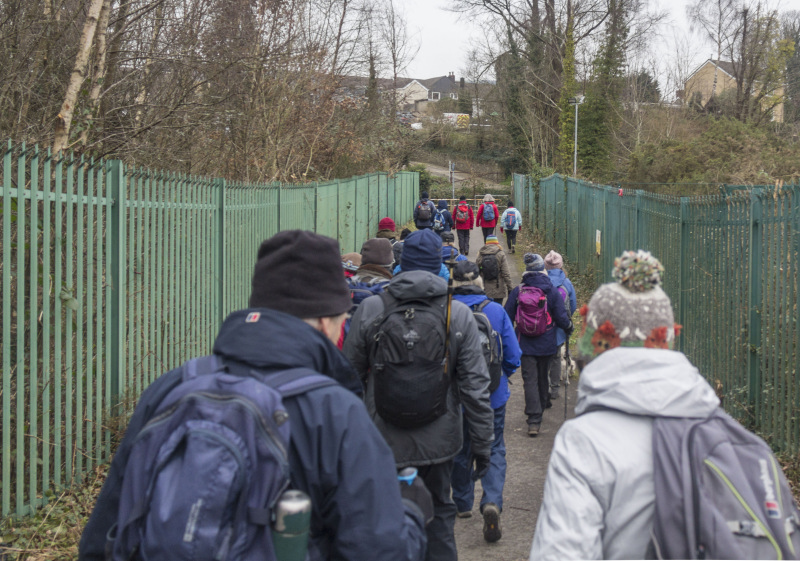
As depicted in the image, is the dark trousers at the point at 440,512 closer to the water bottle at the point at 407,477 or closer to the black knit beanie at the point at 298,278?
the water bottle at the point at 407,477

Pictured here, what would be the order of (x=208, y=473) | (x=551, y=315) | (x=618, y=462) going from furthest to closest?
1. (x=551, y=315)
2. (x=618, y=462)
3. (x=208, y=473)

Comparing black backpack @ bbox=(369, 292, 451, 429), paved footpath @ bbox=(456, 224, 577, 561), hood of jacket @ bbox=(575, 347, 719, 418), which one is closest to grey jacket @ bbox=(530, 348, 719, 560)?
hood of jacket @ bbox=(575, 347, 719, 418)

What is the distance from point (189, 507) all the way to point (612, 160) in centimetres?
4024

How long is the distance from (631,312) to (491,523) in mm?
3476

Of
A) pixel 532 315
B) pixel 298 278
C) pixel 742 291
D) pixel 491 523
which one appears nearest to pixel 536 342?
pixel 532 315

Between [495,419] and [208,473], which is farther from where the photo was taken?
[495,419]

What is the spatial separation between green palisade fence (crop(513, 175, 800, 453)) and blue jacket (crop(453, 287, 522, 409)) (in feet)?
6.80

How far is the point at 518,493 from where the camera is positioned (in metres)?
6.53

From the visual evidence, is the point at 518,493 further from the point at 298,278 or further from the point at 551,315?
the point at 298,278

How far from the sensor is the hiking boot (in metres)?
5.46

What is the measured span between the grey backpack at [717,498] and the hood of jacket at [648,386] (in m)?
0.05

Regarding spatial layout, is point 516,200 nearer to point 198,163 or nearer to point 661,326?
point 198,163

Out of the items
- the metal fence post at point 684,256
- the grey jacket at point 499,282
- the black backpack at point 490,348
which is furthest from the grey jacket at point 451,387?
the grey jacket at point 499,282

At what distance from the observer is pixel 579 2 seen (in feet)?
121
